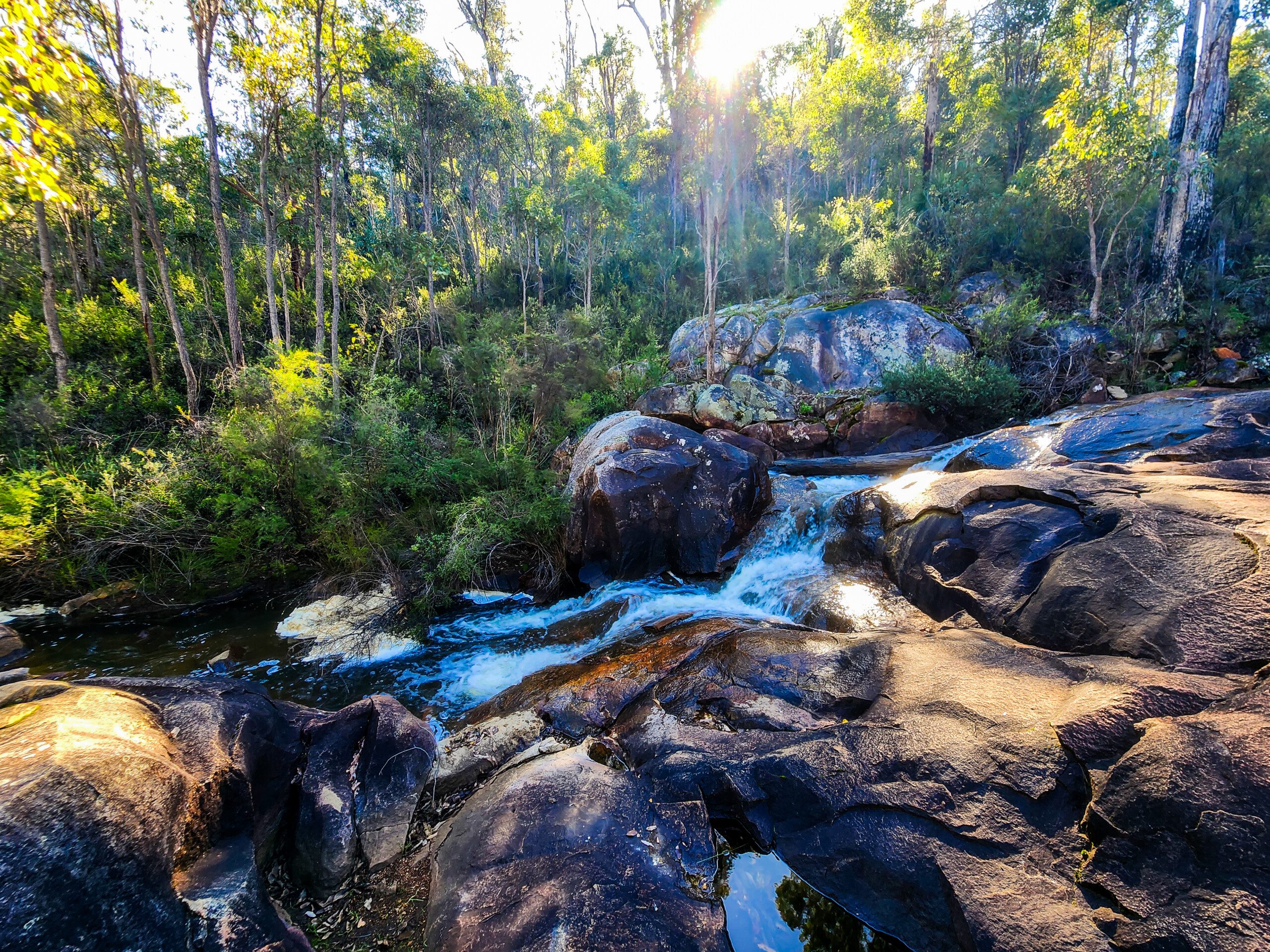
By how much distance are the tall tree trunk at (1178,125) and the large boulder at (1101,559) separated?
1258cm

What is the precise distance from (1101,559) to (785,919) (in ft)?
11.3

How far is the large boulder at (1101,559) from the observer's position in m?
2.99

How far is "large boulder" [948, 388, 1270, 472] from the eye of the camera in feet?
20.2

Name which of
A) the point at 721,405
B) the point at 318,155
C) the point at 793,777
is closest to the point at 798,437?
the point at 721,405

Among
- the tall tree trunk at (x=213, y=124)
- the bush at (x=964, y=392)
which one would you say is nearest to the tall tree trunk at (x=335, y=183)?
the tall tree trunk at (x=213, y=124)

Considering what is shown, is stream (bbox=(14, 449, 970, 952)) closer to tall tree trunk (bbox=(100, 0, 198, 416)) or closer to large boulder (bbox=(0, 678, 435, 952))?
large boulder (bbox=(0, 678, 435, 952))

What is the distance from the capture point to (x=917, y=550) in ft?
18.0

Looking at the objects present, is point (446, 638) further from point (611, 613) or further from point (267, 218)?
point (267, 218)

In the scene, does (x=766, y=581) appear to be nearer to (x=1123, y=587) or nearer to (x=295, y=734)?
(x=1123, y=587)

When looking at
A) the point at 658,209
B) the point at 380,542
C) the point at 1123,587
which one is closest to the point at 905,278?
the point at 1123,587

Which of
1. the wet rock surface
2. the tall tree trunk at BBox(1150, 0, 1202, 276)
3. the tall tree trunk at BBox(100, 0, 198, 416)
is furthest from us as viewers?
the tall tree trunk at BBox(1150, 0, 1202, 276)

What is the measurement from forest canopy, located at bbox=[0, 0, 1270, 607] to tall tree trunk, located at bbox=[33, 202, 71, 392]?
84mm

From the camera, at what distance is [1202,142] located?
12.2m

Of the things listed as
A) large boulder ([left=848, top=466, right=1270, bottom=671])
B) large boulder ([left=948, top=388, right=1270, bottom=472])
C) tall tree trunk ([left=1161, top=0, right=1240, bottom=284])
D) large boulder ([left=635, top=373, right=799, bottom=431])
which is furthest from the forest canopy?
large boulder ([left=848, top=466, right=1270, bottom=671])
